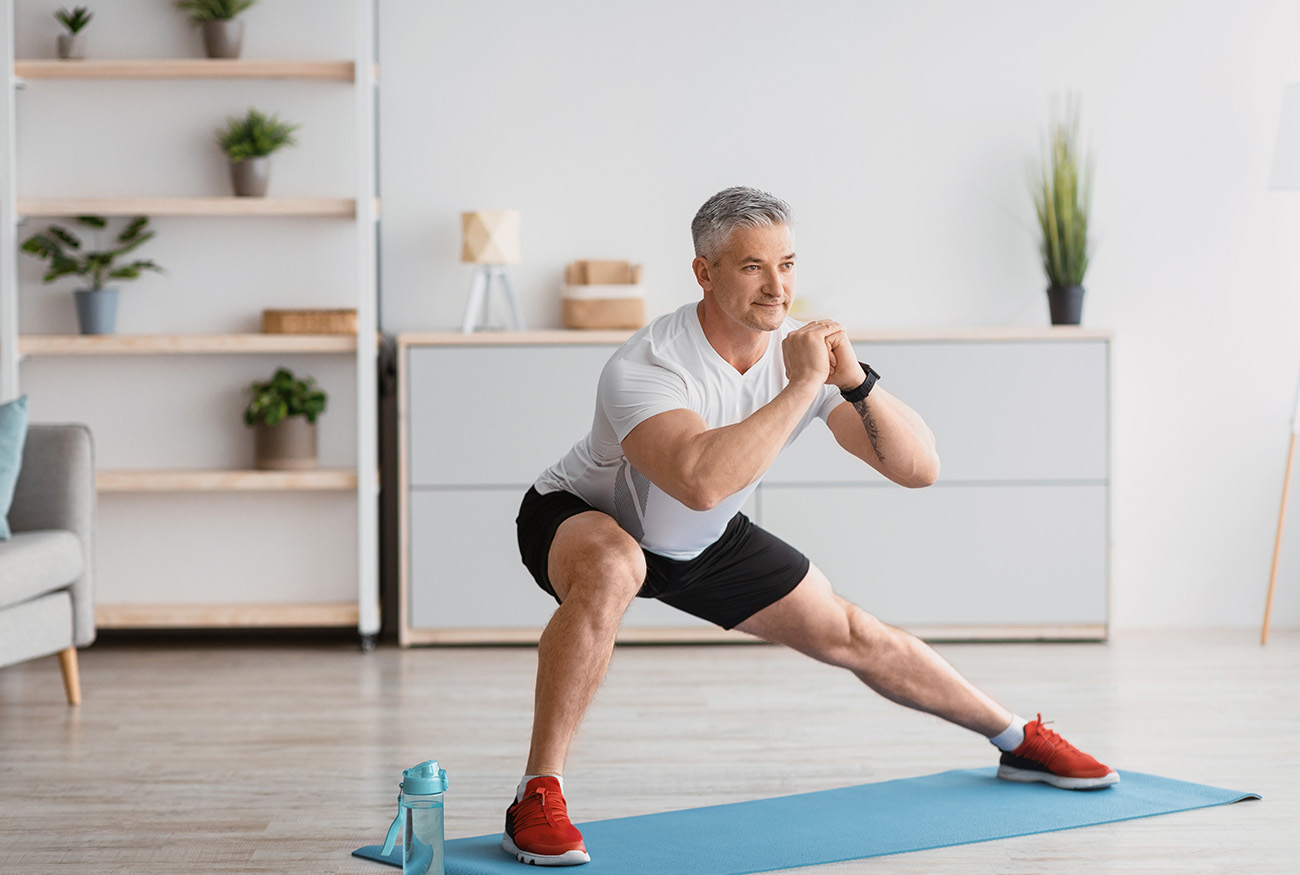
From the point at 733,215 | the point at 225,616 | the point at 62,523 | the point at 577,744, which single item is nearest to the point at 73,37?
the point at 62,523

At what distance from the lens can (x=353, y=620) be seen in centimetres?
403

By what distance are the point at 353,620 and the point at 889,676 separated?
7.19 ft

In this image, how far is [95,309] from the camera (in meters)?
4.07

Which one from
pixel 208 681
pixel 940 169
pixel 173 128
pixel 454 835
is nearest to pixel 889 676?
pixel 454 835

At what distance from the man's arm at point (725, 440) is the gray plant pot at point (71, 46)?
294 centimetres

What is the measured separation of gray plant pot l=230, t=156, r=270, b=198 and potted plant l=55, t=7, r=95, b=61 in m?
0.58

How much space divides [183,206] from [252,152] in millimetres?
279

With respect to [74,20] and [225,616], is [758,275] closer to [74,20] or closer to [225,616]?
[225,616]

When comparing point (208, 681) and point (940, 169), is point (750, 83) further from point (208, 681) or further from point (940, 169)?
point (208, 681)

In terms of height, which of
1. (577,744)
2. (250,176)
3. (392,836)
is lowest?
(577,744)

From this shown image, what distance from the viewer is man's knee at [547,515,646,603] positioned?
2.04m

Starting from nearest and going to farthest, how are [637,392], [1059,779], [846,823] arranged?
[637,392], [846,823], [1059,779]

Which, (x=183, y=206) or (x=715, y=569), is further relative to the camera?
(x=183, y=206)

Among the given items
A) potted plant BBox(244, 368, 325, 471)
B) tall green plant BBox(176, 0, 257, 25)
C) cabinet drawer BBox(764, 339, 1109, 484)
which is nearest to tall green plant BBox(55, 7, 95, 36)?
tall green plant BBox(176, 0, 257, 25)
